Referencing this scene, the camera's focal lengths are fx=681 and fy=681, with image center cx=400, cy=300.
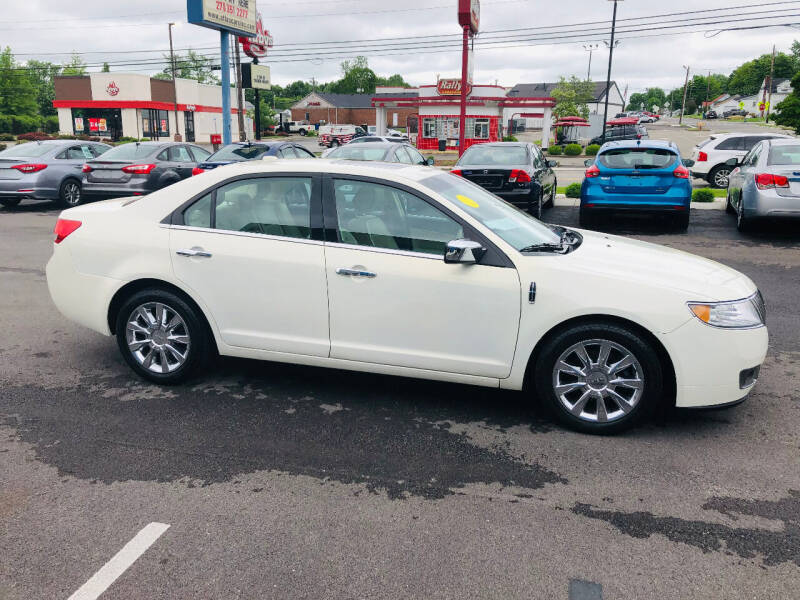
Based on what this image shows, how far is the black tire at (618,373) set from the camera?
4.07 m

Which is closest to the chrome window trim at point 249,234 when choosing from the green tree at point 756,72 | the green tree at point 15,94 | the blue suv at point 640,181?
the blue suv at point 640,181

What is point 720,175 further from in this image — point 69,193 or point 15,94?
point 15,94

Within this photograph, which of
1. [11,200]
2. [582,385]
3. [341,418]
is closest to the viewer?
[582,385]

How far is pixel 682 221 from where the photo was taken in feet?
40.8

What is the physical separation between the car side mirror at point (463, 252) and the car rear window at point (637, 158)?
8.78 metres

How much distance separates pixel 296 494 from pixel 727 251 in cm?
936

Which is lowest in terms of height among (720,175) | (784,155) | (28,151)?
(720,175)

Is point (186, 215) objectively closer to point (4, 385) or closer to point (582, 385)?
point (4, 385)

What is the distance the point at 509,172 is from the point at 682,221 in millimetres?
3263

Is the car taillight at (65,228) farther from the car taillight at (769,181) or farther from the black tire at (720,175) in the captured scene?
the black tire at (720,175)

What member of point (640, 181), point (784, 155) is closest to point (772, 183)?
point (784, 155)

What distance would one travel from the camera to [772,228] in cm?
1263

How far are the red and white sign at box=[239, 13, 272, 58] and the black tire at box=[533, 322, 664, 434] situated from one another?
29158 millimetres

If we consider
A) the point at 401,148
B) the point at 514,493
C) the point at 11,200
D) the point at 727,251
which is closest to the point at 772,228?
the point at 727,251
